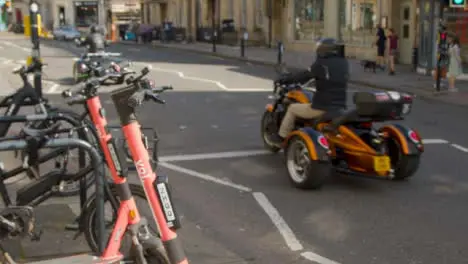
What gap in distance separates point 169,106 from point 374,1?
56.4ft

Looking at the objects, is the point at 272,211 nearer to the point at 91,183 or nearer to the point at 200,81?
the point at 91,183

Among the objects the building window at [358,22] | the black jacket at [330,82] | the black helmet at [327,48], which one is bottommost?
the black jacket at [330,82]

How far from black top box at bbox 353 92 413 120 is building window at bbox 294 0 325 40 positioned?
1091 inches

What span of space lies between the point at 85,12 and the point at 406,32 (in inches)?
2427

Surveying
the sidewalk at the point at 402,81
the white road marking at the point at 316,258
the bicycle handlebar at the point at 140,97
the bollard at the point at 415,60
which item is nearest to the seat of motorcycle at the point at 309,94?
the white road marking at the point at 316,258

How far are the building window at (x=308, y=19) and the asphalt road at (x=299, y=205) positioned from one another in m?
23.2

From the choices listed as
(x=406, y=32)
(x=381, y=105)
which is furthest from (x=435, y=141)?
(x=406, y=32)

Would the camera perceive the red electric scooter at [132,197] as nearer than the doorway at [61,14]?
Yes

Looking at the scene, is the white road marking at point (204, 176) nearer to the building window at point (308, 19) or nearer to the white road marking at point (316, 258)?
the white road marking at point (316, 258)

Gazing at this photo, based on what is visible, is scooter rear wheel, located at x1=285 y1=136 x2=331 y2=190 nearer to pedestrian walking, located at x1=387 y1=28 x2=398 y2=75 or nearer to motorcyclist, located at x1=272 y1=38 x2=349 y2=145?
motorcyclist, located at x1=272 y1=38 x2=349 y2=145

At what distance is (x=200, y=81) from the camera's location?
20.6 meters

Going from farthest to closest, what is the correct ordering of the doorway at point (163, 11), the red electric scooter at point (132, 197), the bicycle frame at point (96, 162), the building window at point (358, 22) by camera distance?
the doorway at point (163, 11) → the building window at point (358, 22) → the bicycle frame at point (96, 162) → the red electric scooter at point (132, 197)

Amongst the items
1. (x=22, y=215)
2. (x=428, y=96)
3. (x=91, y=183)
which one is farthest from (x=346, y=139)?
(x=428, y=96)

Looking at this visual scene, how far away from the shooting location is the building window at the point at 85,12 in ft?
266
